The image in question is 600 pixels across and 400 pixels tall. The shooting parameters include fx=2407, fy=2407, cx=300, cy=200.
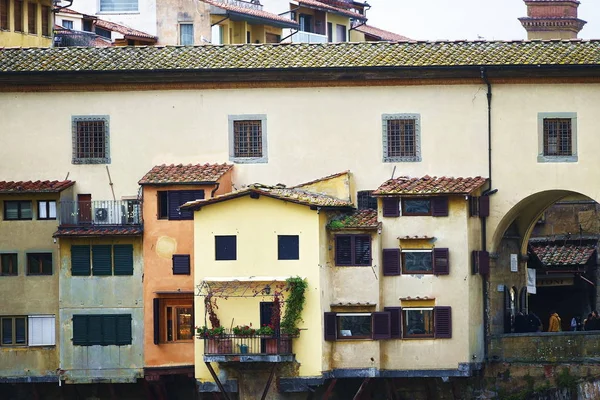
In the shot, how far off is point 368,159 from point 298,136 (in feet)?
7.13

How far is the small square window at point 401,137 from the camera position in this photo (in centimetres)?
6988

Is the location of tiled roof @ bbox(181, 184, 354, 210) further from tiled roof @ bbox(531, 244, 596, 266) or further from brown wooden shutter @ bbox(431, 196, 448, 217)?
tiled roof @ bbox(531, 244, 596, 266)

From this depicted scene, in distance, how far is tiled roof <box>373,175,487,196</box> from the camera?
6794cm

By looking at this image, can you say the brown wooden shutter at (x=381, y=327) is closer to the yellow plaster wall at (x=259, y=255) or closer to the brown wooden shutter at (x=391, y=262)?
the brown wooden shutter at (x=391, y=262)

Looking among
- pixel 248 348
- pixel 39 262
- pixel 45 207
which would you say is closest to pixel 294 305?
pixel 248 348

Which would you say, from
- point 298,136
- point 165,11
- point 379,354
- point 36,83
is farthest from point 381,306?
point 165,11

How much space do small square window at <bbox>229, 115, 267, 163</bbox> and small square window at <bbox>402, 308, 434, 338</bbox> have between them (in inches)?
253

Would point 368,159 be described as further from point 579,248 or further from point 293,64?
point 579,248

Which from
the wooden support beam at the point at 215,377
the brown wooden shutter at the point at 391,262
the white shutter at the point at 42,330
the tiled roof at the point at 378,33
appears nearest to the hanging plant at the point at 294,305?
the wooden support beam at the point at 215,377

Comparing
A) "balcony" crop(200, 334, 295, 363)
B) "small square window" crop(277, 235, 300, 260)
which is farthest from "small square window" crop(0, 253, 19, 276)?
"small square window" crop(277, 235, 300, 260)

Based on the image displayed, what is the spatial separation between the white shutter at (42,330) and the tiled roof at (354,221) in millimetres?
8799

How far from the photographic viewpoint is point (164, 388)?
232ft

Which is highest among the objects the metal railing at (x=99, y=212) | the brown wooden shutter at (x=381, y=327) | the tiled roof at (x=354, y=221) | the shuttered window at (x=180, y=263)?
the metal railing at (x=99, y=212)

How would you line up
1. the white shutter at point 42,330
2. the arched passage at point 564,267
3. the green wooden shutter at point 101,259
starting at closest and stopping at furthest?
1. the green wooden shutter at point 101,259
2. the white shutter at point 42,330
3. the arched passage at point 564,267
